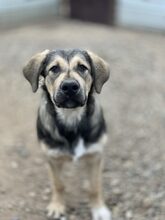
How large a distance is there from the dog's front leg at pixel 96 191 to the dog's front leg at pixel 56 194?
0.24 metres

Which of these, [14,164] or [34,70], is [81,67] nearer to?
[34,70]

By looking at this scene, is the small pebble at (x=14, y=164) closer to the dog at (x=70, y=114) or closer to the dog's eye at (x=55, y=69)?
the dog at (x=70, y=114)

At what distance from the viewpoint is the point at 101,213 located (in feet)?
13.6

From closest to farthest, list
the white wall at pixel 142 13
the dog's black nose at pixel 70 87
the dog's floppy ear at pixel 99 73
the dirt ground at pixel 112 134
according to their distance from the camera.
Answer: the dog's black nose at pixel 70 87 < the dog's floppy ear at pixel 99 73 < the dirt ground at pixel 112 134 < the white wall at pixel 142 13

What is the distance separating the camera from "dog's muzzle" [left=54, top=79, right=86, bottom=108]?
3348 millimetres

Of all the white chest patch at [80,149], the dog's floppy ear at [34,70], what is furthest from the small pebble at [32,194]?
the dog's floppy ear at [34,70]

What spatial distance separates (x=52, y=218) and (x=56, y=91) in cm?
123

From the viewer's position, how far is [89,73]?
142 inches

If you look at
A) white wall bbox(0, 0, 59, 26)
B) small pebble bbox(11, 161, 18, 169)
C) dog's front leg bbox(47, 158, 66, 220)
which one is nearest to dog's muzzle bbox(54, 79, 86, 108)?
dog's front leg bbox(47, 158, 66, 220)

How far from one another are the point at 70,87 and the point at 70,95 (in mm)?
74

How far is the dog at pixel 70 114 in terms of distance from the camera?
11.4 feet

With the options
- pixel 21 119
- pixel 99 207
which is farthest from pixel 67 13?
pixel 99 207

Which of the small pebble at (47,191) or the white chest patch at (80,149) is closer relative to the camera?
the white chest patch at (80,149)

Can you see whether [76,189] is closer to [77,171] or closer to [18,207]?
[77,171]
